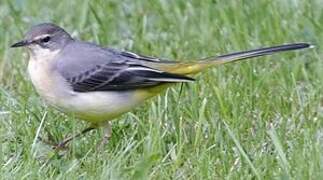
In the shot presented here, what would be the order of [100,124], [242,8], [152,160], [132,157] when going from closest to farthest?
[152,160] → [132,157] → [100,124] → [242,8]

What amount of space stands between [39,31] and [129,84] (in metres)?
0.66

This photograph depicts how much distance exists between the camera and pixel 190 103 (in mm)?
7035

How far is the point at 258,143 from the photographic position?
6.53 m

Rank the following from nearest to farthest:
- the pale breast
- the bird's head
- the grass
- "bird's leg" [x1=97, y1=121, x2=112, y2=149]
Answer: the grass < the pale breast < "bird's leg" [x1=97, y1=121, x2=112, y2=149] < the bird's head

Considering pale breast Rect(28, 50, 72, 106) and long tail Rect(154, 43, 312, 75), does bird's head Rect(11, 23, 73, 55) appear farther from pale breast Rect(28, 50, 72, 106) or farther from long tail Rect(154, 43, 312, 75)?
long tail Rect(154, 43, 312, 75)

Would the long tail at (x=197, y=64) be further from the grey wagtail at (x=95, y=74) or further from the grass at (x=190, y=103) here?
the grass at (x=190, y=103)

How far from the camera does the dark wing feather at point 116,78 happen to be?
6.59 m

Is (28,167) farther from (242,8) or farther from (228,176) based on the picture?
(242,8)

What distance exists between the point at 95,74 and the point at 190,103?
0.68 meters

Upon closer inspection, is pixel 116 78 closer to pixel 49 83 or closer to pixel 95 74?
pixel 95 74

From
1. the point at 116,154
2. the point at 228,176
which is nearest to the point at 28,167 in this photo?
the point at 116,154

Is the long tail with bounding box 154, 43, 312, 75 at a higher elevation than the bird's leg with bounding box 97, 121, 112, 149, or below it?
higher

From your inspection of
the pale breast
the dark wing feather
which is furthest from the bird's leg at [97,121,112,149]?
the pale breast

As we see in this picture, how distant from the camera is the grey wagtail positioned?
21.4ft
